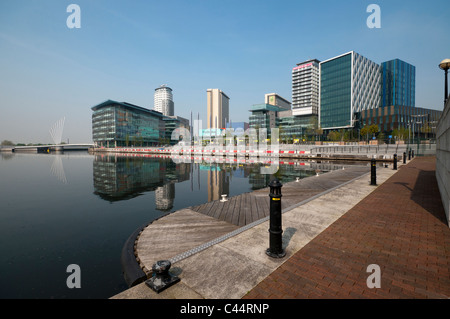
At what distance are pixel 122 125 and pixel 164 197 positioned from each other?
423 feet

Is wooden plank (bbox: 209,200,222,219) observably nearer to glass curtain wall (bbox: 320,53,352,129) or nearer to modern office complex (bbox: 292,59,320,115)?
glass curtain wall (bbox: 320,53,352,129)

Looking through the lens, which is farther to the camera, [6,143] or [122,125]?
[6,143]

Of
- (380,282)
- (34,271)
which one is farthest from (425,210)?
(34,271)

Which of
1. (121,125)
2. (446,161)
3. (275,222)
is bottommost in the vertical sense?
(275,222)

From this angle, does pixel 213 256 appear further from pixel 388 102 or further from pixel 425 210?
pixel 388 102

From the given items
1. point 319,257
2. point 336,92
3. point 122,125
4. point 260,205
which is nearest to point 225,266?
point 319,257

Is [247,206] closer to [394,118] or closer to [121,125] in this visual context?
[394,118]

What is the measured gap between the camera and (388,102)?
128750 millimetres

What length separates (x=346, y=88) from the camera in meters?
104

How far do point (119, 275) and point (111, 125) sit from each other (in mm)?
136121

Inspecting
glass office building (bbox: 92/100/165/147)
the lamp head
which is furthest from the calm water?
glass office building (bbox: 92/100/165/147)

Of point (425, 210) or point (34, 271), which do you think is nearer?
point (34, 271)

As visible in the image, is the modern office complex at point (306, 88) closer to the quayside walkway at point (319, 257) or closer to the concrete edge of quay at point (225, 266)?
the quayside walkway at point (319, 257)
